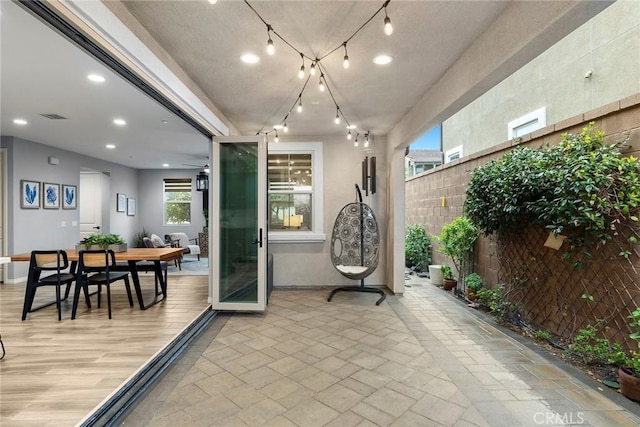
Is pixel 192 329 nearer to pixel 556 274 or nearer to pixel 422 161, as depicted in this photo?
pixel 556 274

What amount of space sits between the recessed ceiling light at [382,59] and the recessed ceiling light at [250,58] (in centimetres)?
101

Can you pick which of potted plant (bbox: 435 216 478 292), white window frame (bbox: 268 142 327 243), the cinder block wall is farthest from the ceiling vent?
the cinder block wall

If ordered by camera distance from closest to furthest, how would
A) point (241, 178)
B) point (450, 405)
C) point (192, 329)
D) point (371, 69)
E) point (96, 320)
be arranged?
1. point (450, 405)
2. point (371, 69)
3. point (192, 329)
4. point (96, 320)
5. point (241, 178)

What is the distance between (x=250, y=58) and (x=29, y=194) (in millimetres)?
5567

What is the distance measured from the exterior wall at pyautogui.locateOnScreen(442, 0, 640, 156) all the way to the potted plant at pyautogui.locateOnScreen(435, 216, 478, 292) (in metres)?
2.32

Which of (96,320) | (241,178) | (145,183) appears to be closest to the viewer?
(96,320)

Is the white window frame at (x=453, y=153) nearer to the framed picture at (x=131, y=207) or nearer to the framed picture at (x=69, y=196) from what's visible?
the framed picture at (x=69, y=196)

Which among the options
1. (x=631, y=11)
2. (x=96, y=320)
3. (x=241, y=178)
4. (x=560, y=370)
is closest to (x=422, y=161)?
(x=631, y=11)

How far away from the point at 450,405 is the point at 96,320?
3.77 m

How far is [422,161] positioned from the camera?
1142 cm

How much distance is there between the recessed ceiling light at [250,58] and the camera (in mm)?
2645

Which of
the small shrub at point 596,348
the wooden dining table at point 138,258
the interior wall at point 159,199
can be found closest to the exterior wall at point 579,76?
the small shrub at point 596,348

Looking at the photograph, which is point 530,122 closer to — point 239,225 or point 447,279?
point 447,279

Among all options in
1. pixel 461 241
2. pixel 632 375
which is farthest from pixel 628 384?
pixel 461 241
